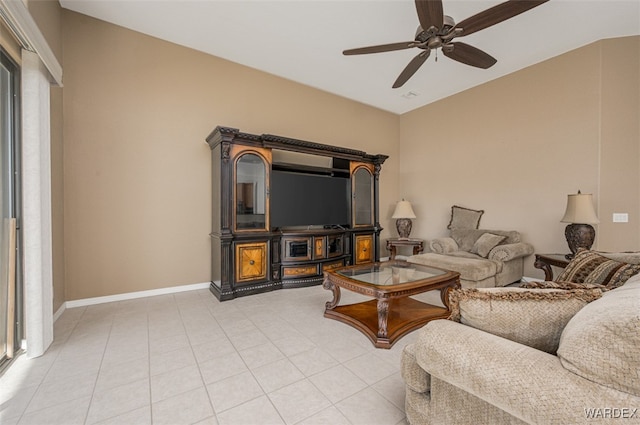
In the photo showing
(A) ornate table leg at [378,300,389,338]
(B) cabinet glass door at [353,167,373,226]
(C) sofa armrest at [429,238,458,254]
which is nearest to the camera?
(A) ornate table leg at [378,300,389,338]

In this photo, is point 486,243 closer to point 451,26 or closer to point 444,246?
point 444,246

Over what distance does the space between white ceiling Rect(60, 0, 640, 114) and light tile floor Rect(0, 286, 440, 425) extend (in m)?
3.26

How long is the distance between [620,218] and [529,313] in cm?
367

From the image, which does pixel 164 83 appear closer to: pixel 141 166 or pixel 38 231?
pixel 141 166

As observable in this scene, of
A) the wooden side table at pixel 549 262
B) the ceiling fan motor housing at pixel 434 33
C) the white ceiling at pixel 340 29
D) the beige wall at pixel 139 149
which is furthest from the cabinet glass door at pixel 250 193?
the wooden side table at pixel 549 262

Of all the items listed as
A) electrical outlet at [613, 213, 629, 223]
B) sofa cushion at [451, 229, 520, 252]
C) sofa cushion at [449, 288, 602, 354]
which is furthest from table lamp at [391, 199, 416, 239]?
sofa cushion at [449, 288, 602, 354]

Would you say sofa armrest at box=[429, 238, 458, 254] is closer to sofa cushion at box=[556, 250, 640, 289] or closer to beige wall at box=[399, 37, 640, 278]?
beige wall at box=[399, 37, 640, 278]

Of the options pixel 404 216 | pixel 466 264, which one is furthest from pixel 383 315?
pixel 404 216

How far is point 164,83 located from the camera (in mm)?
3525

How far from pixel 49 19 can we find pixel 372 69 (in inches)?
146

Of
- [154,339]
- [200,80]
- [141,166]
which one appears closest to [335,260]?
[154,339]

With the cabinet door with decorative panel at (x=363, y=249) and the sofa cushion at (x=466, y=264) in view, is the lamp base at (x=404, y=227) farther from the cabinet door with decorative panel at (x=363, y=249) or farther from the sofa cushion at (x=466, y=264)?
the sofa cushion at (x=466, y=264)

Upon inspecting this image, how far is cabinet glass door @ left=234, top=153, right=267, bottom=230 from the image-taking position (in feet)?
11.6

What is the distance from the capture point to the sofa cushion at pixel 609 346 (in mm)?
724
